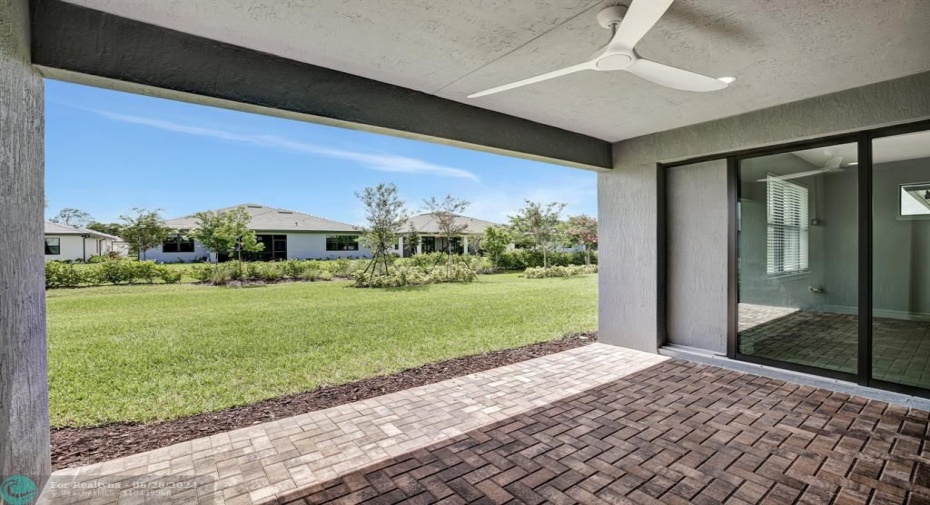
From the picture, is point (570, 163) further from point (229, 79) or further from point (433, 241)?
point (433, 241)

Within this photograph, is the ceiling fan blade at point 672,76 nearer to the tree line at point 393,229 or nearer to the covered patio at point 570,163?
the covered patio at point 570,163

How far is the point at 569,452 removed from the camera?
2.76 meters

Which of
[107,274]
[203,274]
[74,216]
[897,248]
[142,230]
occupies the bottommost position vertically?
[203,274]

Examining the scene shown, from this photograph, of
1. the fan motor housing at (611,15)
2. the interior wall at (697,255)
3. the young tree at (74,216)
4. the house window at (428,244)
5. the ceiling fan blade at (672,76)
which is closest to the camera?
the fan motor housing at (611,15)

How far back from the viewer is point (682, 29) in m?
2.49

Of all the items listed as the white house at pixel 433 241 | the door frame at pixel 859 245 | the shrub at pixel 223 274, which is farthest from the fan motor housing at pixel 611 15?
the white house at pixel 433 241

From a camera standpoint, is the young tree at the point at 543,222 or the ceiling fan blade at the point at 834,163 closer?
the ceiling fan blade at the point at 834,163

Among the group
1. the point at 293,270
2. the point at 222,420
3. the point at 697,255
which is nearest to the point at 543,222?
the point at 293,270

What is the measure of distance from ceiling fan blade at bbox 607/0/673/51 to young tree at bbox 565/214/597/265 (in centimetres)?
1760

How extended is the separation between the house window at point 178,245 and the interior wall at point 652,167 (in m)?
22.7

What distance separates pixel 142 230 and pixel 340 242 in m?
9.33

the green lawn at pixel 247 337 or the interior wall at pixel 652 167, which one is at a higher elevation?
the interior wall at pixel 652 167

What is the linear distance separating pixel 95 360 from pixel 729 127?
832 cm

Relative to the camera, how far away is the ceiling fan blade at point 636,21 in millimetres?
1741
